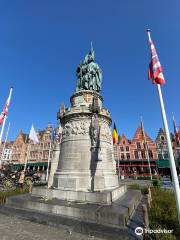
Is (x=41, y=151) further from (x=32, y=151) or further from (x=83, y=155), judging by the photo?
(x=83, y=155)

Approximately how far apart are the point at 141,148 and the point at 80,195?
4769 centimetres

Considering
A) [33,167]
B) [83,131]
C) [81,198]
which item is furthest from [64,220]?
[33,167]

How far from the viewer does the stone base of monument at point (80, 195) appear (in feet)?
30.0

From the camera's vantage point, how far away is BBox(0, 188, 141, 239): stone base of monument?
6984 mm

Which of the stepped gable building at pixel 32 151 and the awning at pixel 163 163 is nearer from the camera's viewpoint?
the awning at pixel 163 163

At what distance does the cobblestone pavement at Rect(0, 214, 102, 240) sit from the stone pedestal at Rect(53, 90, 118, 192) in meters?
3.20

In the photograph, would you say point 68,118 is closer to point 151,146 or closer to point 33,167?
point 151,146

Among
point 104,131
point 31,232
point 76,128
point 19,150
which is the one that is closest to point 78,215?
point 31,232

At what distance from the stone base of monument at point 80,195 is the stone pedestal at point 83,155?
1.83 feet

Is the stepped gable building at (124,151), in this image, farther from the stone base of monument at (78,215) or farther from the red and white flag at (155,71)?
the red and white flag at (155,71)

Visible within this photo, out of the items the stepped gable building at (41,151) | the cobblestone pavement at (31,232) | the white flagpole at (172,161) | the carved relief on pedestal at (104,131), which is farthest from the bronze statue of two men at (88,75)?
the stepped gable building at (41,151)

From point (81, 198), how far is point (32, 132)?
1693 cm

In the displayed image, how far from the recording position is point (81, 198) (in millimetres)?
9789

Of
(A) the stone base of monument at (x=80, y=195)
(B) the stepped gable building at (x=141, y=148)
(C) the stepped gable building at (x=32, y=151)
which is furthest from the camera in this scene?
(C) the stepped gable building at (x=32, y=151)
